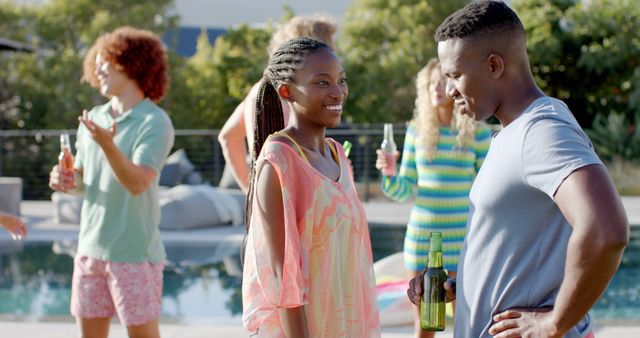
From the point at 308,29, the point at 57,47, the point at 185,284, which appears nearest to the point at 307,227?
the point at 308,29

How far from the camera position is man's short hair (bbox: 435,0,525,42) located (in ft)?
6.39

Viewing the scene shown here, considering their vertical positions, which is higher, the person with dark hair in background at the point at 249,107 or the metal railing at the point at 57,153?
the person with dark hair in background at the point at 249,107

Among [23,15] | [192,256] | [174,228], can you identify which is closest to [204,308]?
[192,256]

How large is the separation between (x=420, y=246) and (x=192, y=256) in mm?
5217

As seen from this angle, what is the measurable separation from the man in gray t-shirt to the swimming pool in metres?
3.71

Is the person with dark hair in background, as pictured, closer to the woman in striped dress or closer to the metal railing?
the woman in striped dress

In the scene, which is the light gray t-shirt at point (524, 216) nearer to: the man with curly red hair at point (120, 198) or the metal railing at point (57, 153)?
the man with curly red hair at point (120, 198)

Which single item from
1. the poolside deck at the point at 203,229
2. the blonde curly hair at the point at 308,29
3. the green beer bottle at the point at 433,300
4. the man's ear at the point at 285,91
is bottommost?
the poolside deck at the point at 203,229

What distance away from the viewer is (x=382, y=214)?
11.9m

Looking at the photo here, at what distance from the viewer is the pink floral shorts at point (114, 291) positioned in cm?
353

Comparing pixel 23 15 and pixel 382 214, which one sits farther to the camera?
pixel 23 15

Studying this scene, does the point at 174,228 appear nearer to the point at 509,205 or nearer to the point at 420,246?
the point at 420,246

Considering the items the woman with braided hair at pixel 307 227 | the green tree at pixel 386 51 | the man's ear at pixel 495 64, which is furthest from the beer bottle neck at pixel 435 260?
the green tree at pixel 386 51

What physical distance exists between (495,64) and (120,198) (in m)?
2.10
